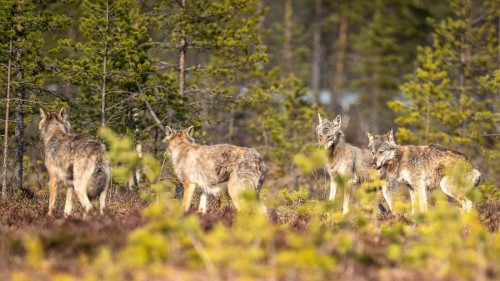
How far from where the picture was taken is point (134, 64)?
16.3 m

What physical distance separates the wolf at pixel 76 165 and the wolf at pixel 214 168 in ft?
5.85

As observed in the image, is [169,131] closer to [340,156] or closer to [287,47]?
[340,156]

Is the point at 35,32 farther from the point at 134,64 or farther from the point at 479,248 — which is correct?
the point at 479,248

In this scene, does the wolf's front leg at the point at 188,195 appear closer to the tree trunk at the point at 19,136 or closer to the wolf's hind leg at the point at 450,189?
the tree trunk at the point at 19,136

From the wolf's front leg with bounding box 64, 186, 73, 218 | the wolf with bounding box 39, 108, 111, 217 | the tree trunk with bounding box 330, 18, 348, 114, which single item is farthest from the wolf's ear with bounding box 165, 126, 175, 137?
the tree trunk with bounding box 330, 18, 348, 114

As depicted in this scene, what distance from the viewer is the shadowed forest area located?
23.8ft

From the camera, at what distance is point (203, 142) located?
60.0 ft

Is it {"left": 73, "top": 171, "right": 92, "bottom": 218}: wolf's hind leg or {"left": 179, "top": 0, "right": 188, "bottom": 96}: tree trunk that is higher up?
{"left": 179, "top": 0, "right": 188, "bottom": 96}: tree trunk

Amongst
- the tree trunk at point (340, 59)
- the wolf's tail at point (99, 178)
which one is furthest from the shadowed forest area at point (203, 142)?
the tree trunk at point (340, 59)

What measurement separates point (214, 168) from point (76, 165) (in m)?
2.70

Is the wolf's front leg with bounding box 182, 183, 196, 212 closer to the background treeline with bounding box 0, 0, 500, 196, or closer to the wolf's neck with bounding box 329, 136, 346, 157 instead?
the wolf's neck with bounding box 329, 136, 346, 157

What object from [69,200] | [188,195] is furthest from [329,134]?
[69,200]

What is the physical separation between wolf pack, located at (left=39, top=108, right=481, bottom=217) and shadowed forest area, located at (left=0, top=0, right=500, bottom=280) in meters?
0.49

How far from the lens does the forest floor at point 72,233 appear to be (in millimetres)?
7450
